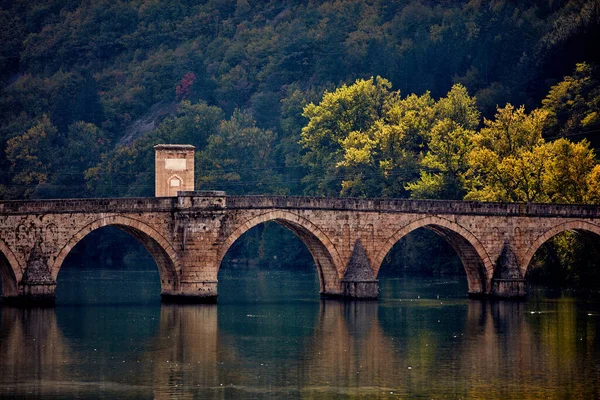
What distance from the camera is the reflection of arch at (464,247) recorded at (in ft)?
266

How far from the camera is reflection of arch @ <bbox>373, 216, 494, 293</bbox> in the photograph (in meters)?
81.1

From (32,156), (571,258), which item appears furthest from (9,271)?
(32,156)

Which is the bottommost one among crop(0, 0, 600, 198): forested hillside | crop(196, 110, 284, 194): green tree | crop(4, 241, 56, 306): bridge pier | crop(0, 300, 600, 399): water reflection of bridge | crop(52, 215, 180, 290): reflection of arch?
crop(0, 300, 600, 399): water reflection of bridge

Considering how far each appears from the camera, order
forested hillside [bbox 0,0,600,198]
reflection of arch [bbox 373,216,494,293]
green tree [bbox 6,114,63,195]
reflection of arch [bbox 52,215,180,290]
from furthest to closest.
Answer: green tree [bbox 6,114,63,195] → forested hillside [bbox 0,0,600,198] → reflection of arch [bbox 373,216,494,293] → reflection of arch [bbox 52,215,180,290]

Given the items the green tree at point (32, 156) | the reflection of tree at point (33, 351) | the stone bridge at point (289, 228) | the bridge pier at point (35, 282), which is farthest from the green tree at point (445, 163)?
the green tree at point (32, 156)

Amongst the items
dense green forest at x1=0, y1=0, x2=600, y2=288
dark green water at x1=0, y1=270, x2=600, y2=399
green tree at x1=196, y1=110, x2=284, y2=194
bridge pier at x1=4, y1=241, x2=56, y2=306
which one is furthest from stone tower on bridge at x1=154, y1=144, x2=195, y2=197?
green tree at x1=196, y1=110, x2=284, y2=194

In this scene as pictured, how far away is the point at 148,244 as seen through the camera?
76750 millimetres

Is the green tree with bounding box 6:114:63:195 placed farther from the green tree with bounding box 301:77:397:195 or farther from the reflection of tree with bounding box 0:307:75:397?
the reflection of tree with bounding box 0:307:75:397

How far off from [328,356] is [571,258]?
36.8m

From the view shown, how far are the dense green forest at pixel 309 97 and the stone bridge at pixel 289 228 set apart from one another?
37.2 feet

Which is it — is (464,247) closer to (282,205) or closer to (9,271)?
(282,205)

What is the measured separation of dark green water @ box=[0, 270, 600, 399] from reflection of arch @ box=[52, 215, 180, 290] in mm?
2002

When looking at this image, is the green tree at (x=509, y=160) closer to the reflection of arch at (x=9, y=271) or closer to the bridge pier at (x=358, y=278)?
the bridge pier at (x=358, y=278)

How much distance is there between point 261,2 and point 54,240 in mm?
118047
